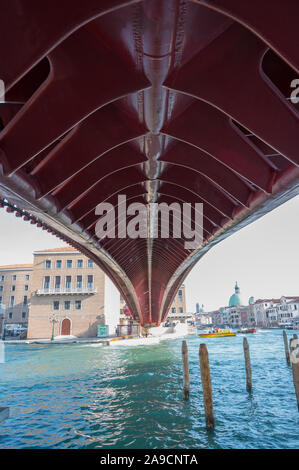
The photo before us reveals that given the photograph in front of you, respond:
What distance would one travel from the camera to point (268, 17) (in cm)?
347

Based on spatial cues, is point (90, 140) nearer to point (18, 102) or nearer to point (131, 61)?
point (18, 102)

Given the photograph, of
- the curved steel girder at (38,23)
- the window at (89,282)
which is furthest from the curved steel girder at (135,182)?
the window at (89,282)

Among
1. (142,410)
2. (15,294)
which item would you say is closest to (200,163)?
(142,410)

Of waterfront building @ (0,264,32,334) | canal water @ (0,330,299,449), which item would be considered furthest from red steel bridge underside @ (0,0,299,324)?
waterfront building @ (0,264,32,334)

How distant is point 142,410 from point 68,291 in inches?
1678

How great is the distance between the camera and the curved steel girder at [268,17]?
11.0 feet

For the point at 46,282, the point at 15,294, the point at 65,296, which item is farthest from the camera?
the point at 15,294

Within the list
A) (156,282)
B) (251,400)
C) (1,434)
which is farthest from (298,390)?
(156,282)

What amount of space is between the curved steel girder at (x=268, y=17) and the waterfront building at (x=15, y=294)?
7116cm

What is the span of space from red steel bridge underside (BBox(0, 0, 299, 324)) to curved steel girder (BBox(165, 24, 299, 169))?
17 millimetres

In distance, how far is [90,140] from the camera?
663cm

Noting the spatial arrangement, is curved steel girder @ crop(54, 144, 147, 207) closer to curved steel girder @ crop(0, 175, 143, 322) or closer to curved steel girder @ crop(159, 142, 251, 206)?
curved steel girder @ crop(0, 175, 143, 322)

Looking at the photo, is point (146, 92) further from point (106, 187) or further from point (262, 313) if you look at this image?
point (262, 313)
